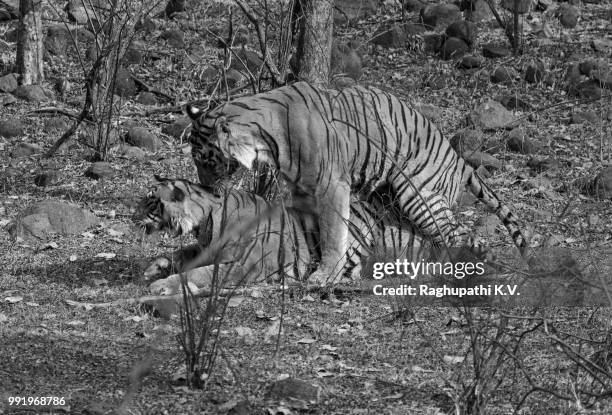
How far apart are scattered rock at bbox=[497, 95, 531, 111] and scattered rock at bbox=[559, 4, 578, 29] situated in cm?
246

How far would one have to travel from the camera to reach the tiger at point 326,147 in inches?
237

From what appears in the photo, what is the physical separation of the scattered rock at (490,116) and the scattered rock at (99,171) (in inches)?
140

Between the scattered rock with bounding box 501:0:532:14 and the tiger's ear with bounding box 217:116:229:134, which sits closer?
the tiger's ear with bounding box 217:116:229:134

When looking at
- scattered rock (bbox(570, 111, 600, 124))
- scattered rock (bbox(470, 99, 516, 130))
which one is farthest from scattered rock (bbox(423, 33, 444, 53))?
scattered rock (bbox(570, 111, 600, 124))

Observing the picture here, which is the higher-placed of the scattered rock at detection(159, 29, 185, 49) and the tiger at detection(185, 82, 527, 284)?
the scattered rock at detection(159, 29, 185, 49)

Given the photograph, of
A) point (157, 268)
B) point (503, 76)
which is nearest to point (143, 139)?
point (157, 268)

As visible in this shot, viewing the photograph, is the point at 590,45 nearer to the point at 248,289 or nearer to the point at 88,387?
the point at 248,289

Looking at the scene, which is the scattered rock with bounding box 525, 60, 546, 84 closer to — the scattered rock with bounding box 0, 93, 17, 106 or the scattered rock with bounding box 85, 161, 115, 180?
the scattered rock with bounding box 85, 161, 115, 180

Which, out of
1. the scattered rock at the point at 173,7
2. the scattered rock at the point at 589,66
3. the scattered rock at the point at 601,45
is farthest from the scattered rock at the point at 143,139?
the scattered rock at the point at 601,45

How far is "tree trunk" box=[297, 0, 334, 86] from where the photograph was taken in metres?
7.47

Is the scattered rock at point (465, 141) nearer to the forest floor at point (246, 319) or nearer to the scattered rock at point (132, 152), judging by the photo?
the forest floor at point (246, 319)

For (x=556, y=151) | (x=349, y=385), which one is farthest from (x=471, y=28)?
(x=349, y=385)

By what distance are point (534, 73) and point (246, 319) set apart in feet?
22.2

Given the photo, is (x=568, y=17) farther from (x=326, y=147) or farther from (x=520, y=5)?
(x=326, y=147)
